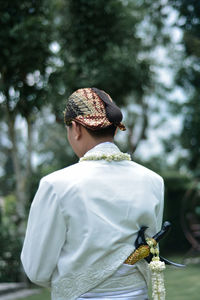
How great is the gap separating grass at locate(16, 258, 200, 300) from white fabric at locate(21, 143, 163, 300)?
4.86 meters

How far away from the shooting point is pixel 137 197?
176 cm

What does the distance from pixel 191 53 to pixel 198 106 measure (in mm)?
1484

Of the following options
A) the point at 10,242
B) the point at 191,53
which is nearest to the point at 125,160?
the point at 10,242

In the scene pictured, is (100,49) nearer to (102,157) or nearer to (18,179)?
(18,179)

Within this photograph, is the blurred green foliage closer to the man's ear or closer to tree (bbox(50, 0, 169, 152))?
tree (bbox(50, 0, 169, 152))

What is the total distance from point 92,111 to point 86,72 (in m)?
7.62

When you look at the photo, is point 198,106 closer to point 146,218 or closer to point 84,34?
point 84,34

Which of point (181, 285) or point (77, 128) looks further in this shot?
point (181, 285)

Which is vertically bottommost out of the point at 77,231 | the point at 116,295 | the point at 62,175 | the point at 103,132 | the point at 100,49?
the point at 116,295

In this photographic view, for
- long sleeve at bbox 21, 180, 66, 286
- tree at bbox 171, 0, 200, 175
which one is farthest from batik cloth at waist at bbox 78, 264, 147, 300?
tree at bbox 171, 0, 200, 175

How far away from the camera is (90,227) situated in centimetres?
163

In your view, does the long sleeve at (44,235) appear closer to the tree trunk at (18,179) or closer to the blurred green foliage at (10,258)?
the tree trunk at (18,179)

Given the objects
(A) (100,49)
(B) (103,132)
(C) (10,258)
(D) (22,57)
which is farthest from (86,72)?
(B) (103,132)

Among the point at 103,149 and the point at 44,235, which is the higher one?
the point at 103,149
